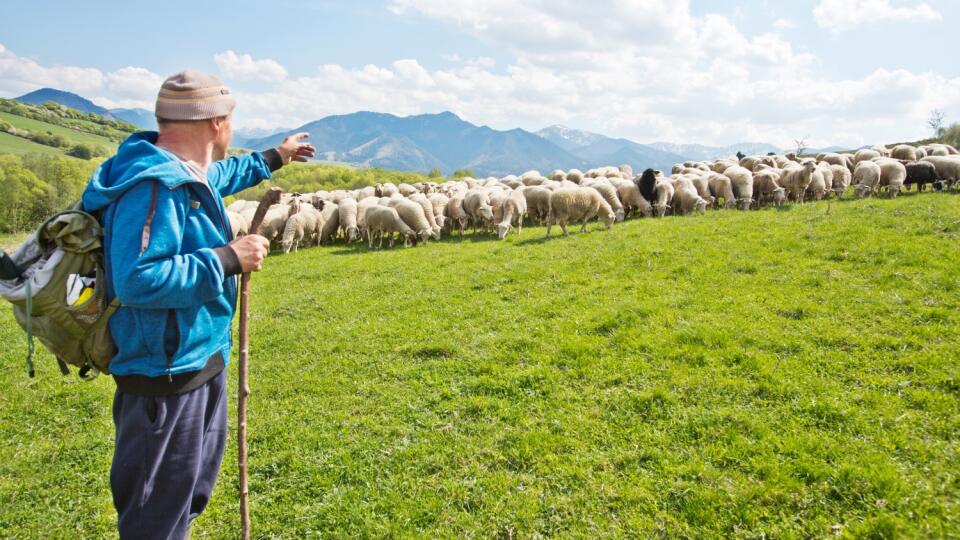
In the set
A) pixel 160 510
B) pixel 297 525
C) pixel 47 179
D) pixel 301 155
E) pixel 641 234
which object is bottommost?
pixel 297 525

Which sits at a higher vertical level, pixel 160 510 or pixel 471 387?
pixel 160 510

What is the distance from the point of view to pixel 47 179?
5994 centimetres

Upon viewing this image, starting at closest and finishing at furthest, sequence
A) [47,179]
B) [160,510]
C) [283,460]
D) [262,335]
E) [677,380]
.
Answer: [160,510] → [283,460] → [677,380] → [262,335] → [47,179]

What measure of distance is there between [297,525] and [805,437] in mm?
5745

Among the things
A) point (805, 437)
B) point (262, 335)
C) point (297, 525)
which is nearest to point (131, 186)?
point (297, 525)

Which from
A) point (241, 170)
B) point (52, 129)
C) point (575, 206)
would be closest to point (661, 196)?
point (575, 206)

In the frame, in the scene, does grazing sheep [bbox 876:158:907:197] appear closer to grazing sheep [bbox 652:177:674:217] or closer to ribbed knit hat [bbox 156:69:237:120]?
grazing sheep [bbox 652:177:674:217]

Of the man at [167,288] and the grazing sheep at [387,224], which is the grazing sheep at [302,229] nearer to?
the grazing sheep at [387,224]

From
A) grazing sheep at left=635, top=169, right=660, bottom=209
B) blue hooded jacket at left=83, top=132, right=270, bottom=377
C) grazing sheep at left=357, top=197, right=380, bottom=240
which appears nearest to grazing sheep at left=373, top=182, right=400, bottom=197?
grazing sheep at left=357, top=197, right=380, bottom=240

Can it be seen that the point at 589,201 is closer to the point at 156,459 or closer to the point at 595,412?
the point at 595,412

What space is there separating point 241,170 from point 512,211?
1781 cm

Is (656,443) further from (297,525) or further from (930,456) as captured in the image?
(297,525)

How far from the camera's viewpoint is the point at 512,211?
852 inches

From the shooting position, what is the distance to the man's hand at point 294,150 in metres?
4.78
